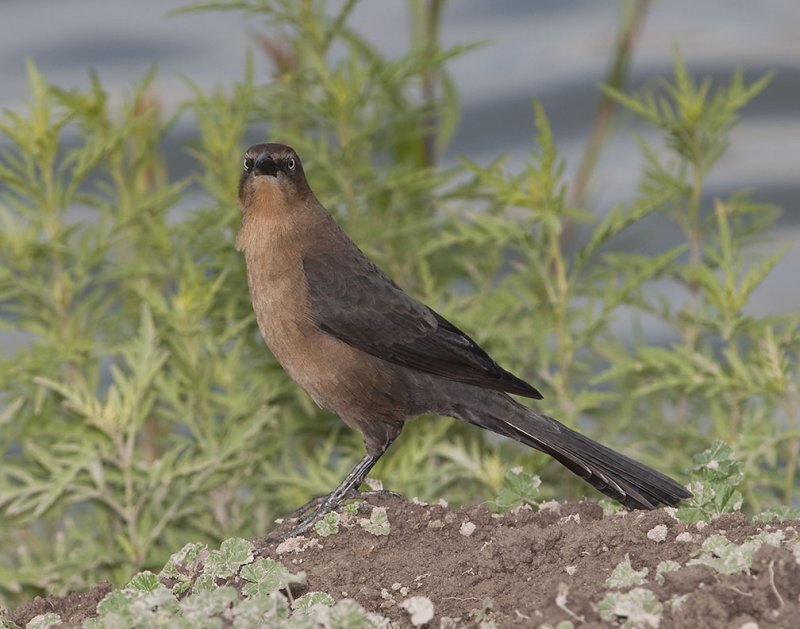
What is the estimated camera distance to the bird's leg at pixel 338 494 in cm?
400

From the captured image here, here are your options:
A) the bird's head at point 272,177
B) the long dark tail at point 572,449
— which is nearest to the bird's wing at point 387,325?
the long dark tail at point 572,449

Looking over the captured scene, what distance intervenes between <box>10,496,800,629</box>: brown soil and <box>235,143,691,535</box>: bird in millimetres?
543

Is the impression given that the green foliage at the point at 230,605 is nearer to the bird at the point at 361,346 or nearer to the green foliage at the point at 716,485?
the bird at the point at 361,346

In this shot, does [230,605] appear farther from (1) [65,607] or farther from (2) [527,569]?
(2) [527,569]

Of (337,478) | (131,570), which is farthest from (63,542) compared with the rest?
(337,478)

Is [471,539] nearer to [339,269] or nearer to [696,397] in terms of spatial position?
[339,269]

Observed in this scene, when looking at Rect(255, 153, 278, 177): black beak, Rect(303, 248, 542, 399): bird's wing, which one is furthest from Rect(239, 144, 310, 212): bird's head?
Rect(303, 248, 542, 399): bird's wing

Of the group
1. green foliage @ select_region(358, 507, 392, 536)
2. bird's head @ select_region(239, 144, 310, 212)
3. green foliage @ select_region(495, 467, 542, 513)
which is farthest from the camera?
bird's head @ select_region(239, 144, 310, 212)

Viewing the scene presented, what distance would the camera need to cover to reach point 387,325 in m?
4.53

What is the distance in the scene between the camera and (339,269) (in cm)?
462

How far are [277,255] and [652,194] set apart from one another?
4.92ft

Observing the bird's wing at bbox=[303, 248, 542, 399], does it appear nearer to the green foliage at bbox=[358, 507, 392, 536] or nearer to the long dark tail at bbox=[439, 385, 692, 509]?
the long dark tail at bbox=[439, 385, 692, 509]

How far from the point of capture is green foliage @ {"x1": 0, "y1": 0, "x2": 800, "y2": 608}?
4.79 metres

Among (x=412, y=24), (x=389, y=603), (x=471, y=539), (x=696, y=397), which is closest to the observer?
(x=389, y=603)
